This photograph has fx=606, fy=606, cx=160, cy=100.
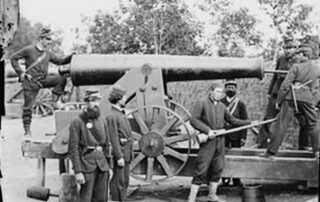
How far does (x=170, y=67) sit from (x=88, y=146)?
181 cm

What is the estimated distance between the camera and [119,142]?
601 centimetres

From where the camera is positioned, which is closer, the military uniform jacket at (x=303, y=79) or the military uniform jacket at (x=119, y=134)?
the military uniform jacket at (x=119, y=134)

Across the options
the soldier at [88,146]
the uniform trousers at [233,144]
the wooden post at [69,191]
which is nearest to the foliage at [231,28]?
the uniform trousers at [233,144]

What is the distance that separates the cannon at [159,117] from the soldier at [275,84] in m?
0.46

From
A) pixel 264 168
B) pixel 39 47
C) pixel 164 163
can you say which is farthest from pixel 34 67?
pixel 264 168

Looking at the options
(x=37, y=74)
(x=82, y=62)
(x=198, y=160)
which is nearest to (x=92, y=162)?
(x=198, y=160)

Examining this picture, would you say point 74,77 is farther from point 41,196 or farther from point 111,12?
point 111,12

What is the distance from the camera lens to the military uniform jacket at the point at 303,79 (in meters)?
6.31

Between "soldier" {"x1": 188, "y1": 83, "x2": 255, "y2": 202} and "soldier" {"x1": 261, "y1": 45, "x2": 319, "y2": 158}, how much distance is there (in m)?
0.61

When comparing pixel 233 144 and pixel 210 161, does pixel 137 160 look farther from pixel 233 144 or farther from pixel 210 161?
pixel 233 144

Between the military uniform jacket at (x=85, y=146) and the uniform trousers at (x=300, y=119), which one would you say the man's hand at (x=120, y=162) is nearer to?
the military uniform jacket at (x=85, y=146)

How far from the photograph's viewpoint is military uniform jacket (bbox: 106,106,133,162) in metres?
5.94

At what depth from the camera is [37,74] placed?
25.4 feet

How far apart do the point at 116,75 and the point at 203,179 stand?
161cm
